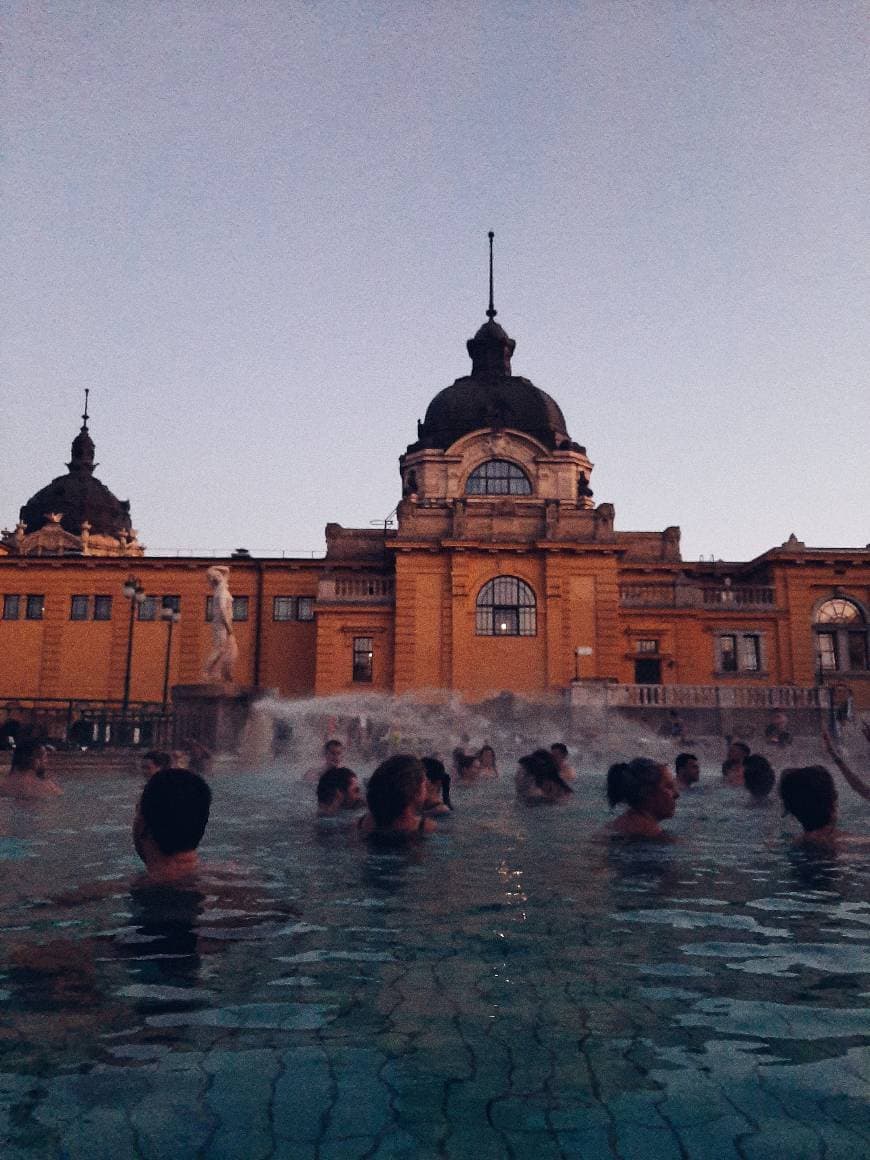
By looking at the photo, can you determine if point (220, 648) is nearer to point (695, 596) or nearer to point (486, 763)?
point (486, 763)

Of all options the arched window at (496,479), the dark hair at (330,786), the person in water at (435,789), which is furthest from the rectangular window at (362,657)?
the dark hair at (330,786)

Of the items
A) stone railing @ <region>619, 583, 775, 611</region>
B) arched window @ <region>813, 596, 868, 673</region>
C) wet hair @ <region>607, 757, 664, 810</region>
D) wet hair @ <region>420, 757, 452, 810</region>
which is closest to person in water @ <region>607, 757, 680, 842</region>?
wet hair @ <region>607, 757, 664, 810</region>

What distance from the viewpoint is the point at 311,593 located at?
40.2m

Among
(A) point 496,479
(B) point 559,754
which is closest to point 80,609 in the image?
(A) point 496,479

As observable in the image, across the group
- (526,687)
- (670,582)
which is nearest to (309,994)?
(526,687)

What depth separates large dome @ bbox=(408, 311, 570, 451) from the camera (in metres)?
42.4

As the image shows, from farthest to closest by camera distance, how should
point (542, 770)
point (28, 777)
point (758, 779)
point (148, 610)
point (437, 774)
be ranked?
point (148, 610), point (758, 779), point (542, 770), point (28, 777), point (437, 774)

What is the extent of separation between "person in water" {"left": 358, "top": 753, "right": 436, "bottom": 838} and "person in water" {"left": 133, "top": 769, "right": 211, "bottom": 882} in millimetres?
2227

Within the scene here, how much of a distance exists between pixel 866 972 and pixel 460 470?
36342mm

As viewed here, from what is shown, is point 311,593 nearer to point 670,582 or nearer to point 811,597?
point 670,582

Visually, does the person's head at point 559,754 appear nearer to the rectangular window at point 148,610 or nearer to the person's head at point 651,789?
the person's head at point 651,789

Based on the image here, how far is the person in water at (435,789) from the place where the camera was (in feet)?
31.1

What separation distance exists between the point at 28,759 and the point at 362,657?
24.9 metres

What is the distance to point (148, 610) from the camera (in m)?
40.0
